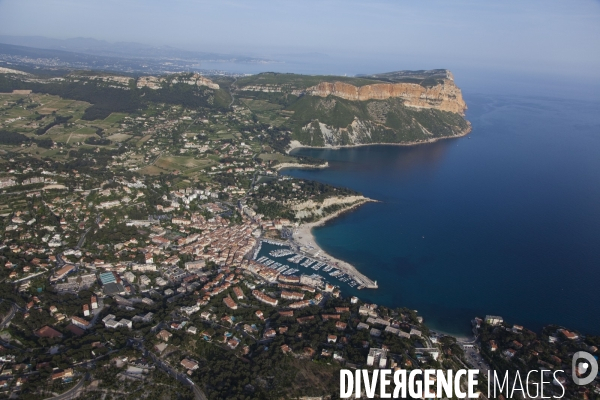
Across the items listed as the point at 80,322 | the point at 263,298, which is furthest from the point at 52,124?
the point at 263,298

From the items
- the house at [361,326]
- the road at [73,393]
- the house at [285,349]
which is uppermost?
the house at [361,326]

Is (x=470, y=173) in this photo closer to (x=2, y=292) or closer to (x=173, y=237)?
(x=173, y=237)

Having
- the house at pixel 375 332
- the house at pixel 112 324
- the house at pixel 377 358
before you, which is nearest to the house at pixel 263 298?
the house at pixel 375 332

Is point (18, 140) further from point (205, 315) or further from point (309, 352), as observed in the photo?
point (309, 352)

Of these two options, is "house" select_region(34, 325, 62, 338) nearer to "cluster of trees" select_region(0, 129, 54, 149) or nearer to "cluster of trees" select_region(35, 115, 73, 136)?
"cluster of trees" select_region(0, 129, 54, 149)

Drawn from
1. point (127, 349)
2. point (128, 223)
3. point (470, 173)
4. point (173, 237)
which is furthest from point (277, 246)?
point (470, 173)

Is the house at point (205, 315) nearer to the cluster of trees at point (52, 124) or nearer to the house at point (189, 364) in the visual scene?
the house at point (189, 364)
